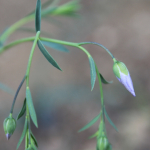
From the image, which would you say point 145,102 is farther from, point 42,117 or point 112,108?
point 42,117

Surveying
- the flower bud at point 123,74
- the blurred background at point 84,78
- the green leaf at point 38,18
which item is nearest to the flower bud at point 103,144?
the flower bud at point 123,74

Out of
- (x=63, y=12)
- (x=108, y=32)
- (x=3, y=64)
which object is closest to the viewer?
(x=63, y=12)

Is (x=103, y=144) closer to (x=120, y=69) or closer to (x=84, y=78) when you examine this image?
(x=120, y=69)

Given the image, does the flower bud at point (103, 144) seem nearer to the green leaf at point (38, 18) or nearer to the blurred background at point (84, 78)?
the green leaf at point (38, 18)

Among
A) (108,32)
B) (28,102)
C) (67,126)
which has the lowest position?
(28,102)

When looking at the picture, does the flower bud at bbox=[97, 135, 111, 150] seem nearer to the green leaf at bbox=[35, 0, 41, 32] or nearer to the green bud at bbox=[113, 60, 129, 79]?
the green bud at bbox=[113, 60, 129, 79]

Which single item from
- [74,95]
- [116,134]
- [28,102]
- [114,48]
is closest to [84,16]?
[114,48]

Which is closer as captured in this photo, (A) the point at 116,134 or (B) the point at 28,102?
(B) the point at 28,102

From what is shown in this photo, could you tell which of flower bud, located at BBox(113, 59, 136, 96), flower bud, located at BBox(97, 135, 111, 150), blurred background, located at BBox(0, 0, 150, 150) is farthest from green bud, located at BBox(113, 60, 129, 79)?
blurred background, located at BBox(0, 0, 150, 150)
